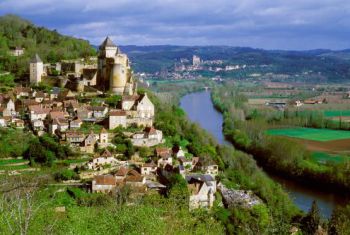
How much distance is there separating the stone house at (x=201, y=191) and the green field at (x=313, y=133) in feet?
84.7

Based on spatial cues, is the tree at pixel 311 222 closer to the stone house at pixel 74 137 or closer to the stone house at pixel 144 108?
the stone house at pixel 74 137

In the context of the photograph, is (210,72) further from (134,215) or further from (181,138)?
(134,215)

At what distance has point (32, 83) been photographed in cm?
3412

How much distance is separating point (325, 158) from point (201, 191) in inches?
746

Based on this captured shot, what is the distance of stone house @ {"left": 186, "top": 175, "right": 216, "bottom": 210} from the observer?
22391 mm

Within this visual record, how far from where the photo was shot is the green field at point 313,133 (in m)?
48.6

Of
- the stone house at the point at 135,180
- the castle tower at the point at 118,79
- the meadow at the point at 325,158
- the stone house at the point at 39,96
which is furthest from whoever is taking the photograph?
the meadow at the point at 325,158

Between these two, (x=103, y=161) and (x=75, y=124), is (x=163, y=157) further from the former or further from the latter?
(x=75, y=124)

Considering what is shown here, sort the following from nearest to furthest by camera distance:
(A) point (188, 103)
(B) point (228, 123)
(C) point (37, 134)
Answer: (C) point (37, 134) < (B) point (228, 123) < (A) point (188, 103)

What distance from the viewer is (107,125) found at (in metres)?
27.7

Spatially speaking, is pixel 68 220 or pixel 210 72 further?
pixel 210 72

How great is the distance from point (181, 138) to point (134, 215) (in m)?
21.3

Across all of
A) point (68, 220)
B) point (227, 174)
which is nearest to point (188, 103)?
point (227, 174)

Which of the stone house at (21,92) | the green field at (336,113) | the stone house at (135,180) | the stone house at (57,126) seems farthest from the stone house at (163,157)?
the green field at (336,113)
